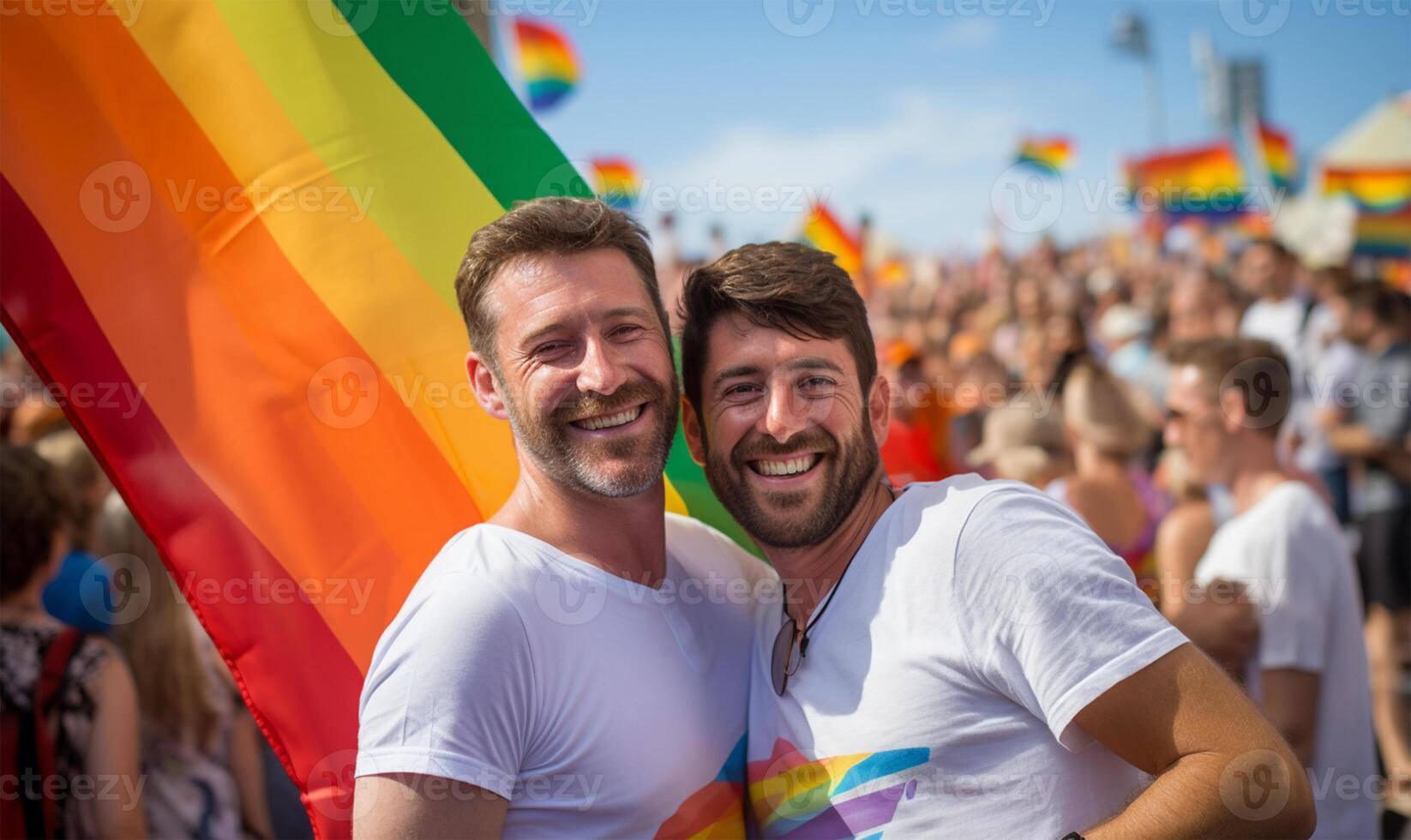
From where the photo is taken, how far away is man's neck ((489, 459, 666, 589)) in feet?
8.07

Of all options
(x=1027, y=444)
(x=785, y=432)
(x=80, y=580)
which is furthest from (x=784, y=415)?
(x=1027, y=444)

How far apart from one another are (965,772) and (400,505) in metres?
1.43

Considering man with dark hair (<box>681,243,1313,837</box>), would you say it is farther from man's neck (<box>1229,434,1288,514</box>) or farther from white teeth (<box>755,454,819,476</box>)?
man's neck (<box>1229,434,1288,514</box>)

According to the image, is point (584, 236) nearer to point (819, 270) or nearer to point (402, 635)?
point (819, 270)

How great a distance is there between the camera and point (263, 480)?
268 cm

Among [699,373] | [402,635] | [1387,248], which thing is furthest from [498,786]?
[1387,248]

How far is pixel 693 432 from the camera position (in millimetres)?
2766

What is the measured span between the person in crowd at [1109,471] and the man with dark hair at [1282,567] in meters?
0.68

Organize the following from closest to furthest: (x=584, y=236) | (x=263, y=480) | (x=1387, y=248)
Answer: (x=584, y=236), (x=263, y=480), (x=1387, y=248)

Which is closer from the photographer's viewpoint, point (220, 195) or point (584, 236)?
point (584, 236)

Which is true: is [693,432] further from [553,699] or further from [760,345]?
[553,699]

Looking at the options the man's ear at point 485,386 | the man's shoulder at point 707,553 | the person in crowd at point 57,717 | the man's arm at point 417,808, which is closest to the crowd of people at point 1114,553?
the person in crowd at point 57,717

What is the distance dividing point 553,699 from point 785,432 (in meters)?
0.72

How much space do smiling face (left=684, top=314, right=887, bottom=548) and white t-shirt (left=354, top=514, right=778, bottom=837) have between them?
294mm
